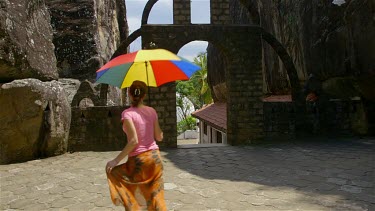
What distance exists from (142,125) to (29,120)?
17.5 feet

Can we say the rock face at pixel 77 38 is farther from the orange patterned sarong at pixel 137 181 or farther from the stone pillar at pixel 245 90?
the orange patterned sarong at pixel 137 181

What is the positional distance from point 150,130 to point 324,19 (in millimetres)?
9662

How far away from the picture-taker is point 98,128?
8.59m

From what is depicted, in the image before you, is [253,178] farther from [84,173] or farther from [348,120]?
[348,120]

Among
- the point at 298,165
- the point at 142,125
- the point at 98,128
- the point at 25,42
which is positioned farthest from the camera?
the point at 98,128

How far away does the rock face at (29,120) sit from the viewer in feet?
21.9

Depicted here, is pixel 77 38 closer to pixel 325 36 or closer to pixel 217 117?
pixel 217 117

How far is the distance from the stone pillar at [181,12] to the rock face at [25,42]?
12.3ft

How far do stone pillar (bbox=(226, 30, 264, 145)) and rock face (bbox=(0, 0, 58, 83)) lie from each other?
5.20 m

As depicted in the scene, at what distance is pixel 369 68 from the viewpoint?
8555 mm

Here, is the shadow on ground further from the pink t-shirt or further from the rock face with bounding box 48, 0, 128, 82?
the rock face with bounding box 48, 0, 128, 82

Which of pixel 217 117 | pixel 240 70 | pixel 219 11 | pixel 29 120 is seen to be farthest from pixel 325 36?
pixel 29 120

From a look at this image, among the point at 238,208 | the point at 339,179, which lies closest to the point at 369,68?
the point at 339,179

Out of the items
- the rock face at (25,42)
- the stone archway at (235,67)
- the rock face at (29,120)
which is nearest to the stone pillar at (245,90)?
the stone archway at (235,67)
